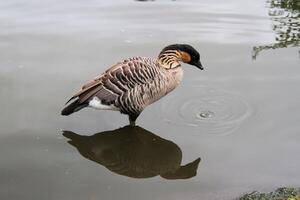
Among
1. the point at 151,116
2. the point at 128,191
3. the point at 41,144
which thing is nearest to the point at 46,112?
the point at 41,144

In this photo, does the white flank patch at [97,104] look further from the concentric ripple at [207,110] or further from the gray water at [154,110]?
the concentric ripple at [207,110]

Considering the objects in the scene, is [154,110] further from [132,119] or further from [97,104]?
[97,104]

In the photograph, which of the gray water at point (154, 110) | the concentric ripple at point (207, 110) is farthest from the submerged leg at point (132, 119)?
the concentric ripple at point (207, 110)

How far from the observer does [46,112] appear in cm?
696

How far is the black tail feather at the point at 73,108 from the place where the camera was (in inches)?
253

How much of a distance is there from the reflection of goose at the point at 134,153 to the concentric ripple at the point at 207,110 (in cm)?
48

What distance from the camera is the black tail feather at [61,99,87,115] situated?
642 cm

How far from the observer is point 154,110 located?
23.0 ft

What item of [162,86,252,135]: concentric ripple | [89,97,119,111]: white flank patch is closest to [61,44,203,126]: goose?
[89,97,119,111]: white flank patch

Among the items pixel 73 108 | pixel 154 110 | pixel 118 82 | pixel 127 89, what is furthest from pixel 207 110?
pixel 73 108

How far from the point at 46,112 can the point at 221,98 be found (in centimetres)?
245

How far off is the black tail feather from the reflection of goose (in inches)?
11.0

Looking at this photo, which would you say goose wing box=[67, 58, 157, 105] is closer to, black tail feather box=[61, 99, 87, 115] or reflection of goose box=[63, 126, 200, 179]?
black tail feather box=[61, 99, 87, 115]

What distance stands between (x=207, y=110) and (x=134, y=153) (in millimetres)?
1264
